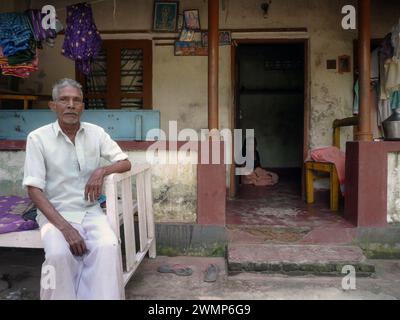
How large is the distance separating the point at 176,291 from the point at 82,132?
1.52 m

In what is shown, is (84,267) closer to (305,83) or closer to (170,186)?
(170,186)

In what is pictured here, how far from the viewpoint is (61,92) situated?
9.07 feet

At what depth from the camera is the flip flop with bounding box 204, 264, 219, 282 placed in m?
3.52

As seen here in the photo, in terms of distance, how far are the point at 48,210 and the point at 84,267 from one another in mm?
439

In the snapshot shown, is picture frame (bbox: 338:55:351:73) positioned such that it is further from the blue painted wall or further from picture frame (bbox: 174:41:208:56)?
the blue painted wall

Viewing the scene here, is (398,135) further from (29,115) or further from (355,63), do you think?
(29,115)

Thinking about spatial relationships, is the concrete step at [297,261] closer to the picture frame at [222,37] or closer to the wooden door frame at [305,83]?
the wooden door frame at [305,83]

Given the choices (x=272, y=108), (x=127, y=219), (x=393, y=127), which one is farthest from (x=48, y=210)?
(x=272, y=108)

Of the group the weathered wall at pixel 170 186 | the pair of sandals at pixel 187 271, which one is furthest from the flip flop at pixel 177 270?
the weathered wall at pixel 170 186

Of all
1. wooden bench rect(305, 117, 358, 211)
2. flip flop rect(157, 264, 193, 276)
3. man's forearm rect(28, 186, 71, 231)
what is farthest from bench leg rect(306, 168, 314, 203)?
man's forearm rect(28, 186, 71, 231)

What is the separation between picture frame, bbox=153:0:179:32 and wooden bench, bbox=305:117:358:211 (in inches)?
114

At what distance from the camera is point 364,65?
4.34m

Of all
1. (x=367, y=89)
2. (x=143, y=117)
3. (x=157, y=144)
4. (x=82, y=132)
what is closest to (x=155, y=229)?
(x=157, y=144)

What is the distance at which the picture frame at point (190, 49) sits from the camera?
608 cm
